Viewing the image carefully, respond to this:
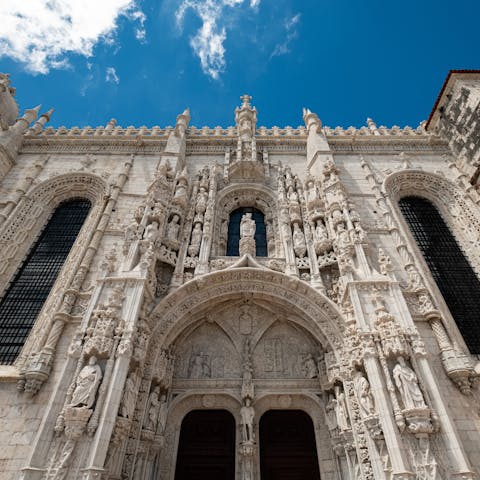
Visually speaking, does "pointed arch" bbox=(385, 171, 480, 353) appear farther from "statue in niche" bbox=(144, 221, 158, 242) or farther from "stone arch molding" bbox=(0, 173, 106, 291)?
"stone arch molding" bbox=(0, 173, 106, 291)

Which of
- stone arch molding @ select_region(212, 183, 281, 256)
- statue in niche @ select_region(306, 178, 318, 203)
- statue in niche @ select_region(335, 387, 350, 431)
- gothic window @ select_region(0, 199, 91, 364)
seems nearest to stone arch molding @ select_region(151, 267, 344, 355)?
statue in niche @ select_region(335, 387, 350, 431)

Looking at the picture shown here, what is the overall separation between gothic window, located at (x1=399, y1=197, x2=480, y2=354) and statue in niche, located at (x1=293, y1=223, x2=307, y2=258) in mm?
4357

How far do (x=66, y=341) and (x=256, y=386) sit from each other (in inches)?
192

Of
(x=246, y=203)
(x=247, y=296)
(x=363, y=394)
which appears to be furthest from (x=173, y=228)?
(x=363, y=394)

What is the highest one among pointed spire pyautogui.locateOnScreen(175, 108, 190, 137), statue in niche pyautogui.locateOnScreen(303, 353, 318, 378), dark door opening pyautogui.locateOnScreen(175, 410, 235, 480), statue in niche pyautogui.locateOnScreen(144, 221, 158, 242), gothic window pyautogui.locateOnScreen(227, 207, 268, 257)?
pointed spire pyautogui.locateOnScreen(175, 108, 190, 137)

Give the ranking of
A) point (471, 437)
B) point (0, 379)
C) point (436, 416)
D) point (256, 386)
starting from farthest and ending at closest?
point (256, 386), point (0, 379), point (471, 437), point (436, 416)

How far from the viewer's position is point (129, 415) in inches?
276

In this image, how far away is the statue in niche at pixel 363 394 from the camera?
7.10m

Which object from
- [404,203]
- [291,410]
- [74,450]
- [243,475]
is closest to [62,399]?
[74,450]

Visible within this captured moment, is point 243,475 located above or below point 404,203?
below

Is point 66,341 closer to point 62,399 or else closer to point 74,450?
point 62,399

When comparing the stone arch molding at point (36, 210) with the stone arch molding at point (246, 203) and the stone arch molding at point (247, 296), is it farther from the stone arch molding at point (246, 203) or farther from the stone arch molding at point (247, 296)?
the stone arch molding at point (247, 296)

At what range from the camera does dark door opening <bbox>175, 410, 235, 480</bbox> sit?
7977mm

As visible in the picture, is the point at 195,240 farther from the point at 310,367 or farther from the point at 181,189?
the point at 310,367
